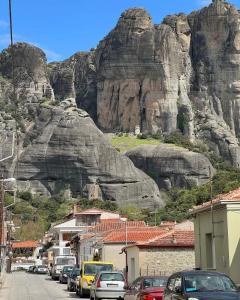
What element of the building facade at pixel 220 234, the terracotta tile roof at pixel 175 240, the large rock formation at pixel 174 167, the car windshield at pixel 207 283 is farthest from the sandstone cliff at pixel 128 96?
the car windshield at pixel 207 283

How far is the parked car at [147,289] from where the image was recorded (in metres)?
19.4

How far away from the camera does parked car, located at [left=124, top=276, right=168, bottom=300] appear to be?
63.6ft

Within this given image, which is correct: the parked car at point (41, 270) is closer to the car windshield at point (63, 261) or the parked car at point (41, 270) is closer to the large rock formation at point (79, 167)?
the car windshield at point (63, 261)

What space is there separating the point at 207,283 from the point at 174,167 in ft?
394

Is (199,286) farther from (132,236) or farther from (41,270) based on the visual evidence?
(41,270)

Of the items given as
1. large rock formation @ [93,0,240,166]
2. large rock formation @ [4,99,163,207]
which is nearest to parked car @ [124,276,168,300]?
large rock formation @ [4,99,163,207]

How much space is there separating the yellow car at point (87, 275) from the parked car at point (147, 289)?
10474 millimetres

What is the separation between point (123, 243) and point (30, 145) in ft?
294

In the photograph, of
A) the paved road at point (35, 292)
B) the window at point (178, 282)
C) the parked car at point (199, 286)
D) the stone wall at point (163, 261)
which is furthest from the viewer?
the stone wall at point (163, 261)

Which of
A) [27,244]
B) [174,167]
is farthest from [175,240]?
[174,167]

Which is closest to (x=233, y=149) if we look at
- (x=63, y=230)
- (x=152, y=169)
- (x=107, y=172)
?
(x=152, y=169)

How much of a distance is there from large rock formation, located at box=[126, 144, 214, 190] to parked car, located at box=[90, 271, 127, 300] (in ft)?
350

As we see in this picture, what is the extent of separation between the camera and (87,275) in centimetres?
3331

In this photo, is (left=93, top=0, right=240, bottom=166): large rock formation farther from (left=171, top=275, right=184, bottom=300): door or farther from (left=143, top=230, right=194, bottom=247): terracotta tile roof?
(left=171, top=275, right=184, bottom=300): door
